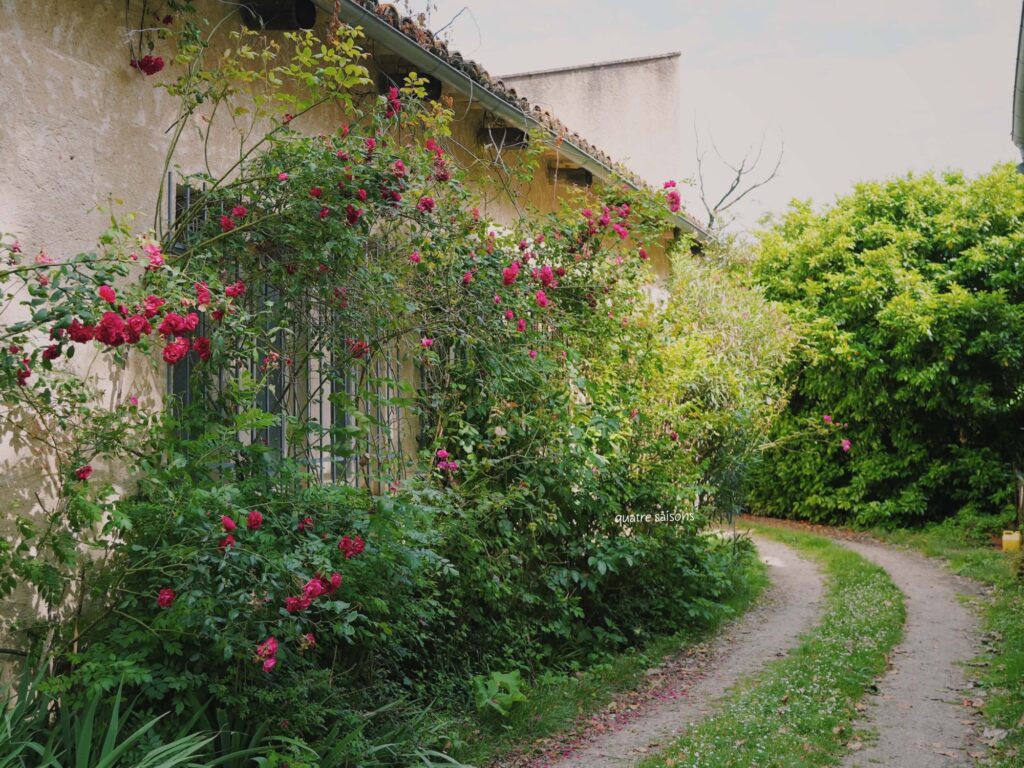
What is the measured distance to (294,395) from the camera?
5566 millimetres

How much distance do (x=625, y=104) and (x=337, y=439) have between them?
39.4 ft

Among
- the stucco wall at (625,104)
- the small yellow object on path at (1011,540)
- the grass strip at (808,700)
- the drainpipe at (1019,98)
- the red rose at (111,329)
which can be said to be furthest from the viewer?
the stucco wall at (625,104)

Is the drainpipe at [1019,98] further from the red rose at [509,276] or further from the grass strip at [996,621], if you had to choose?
the red rose at [509,276]

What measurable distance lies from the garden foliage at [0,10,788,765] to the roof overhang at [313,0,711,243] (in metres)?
0.26

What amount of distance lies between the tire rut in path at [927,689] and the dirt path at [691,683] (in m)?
0.86

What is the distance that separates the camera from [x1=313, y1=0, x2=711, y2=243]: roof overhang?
5473 millimetres

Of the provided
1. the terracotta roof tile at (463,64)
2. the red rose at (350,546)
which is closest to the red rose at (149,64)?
the terracotta roof tile at (463,64)

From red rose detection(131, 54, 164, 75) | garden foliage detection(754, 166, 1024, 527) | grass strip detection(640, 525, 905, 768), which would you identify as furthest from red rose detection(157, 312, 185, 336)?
garden foliage detection(754, 166, 1024, 527)

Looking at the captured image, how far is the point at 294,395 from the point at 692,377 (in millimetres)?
4439

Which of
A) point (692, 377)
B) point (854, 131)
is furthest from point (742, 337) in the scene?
point (854, 131)

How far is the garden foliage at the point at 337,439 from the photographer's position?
4.04 metres

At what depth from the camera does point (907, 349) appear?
1305cm

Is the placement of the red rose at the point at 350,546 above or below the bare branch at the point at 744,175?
below

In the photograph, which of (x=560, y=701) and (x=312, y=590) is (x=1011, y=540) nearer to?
(x=560, y=701)
